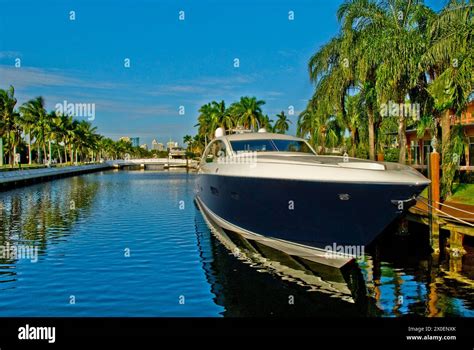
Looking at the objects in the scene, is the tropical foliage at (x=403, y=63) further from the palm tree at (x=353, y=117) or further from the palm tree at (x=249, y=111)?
the palm tree at (x=249, y=111)

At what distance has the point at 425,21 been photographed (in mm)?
25484

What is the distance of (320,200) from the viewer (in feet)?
37.0

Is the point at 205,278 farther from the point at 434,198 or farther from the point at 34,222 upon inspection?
the point at 34,222

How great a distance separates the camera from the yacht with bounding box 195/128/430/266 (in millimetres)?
10797

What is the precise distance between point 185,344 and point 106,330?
1.59 m

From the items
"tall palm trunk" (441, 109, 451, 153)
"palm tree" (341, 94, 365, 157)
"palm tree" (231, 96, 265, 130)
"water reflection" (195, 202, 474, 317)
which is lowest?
"water reflection" (195, 202, 474, 317)

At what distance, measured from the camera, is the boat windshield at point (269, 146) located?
1582 cm

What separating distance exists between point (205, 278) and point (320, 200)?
3.81 m

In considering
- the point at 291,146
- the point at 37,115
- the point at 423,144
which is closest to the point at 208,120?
the point at 37,115

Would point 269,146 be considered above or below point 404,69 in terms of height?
below

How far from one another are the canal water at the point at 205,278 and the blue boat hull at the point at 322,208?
4.26 ft

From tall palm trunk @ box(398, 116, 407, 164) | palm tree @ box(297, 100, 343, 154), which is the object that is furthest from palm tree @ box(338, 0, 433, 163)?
palm tree @ box(297, 100, 343, 154)

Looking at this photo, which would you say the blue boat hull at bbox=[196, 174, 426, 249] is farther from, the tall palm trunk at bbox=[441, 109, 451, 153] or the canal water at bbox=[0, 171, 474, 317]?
the tall palm trunk at bbox=[441, 109, 451, 153]

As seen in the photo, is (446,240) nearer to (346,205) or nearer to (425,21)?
(346,205)
